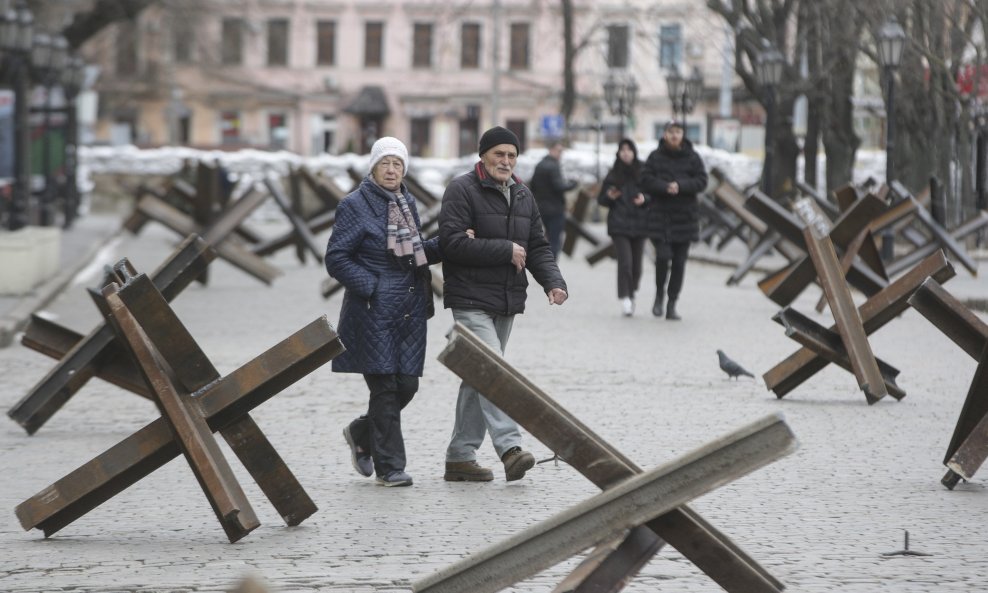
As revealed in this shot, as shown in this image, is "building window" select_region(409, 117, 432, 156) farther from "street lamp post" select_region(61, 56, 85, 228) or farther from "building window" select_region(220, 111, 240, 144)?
"street lamp post" select_region(61, 56, 85, 228)

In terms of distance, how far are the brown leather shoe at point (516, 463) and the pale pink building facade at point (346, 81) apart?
6881cm

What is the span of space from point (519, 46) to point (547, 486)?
71.4 metres

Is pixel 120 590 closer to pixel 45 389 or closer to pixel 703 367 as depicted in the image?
pixel 45 389

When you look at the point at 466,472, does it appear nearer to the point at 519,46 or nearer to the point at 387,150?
the point at 387,150

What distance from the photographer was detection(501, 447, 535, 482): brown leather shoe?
328 inches

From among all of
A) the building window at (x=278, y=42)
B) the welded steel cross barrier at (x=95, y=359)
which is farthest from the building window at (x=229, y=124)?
the welded steel cross barrier at (x=95, y=359)

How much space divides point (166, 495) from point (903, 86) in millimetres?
24093

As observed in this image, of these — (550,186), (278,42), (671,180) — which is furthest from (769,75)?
(278,42)

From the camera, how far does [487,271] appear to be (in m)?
8.60

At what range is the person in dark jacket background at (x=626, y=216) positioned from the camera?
17.6m

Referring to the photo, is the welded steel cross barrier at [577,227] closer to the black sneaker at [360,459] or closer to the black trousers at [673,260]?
the black trousers at [673,260]

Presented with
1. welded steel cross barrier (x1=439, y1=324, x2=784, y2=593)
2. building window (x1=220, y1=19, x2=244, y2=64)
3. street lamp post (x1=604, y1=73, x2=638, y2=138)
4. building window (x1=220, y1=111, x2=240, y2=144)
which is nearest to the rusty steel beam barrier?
welded steel cross barrier (x1=439, y1=324, x2=784, y2=593)

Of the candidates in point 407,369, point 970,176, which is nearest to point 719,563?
point 407,369

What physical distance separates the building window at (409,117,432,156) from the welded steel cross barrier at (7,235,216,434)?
69.8 meters
